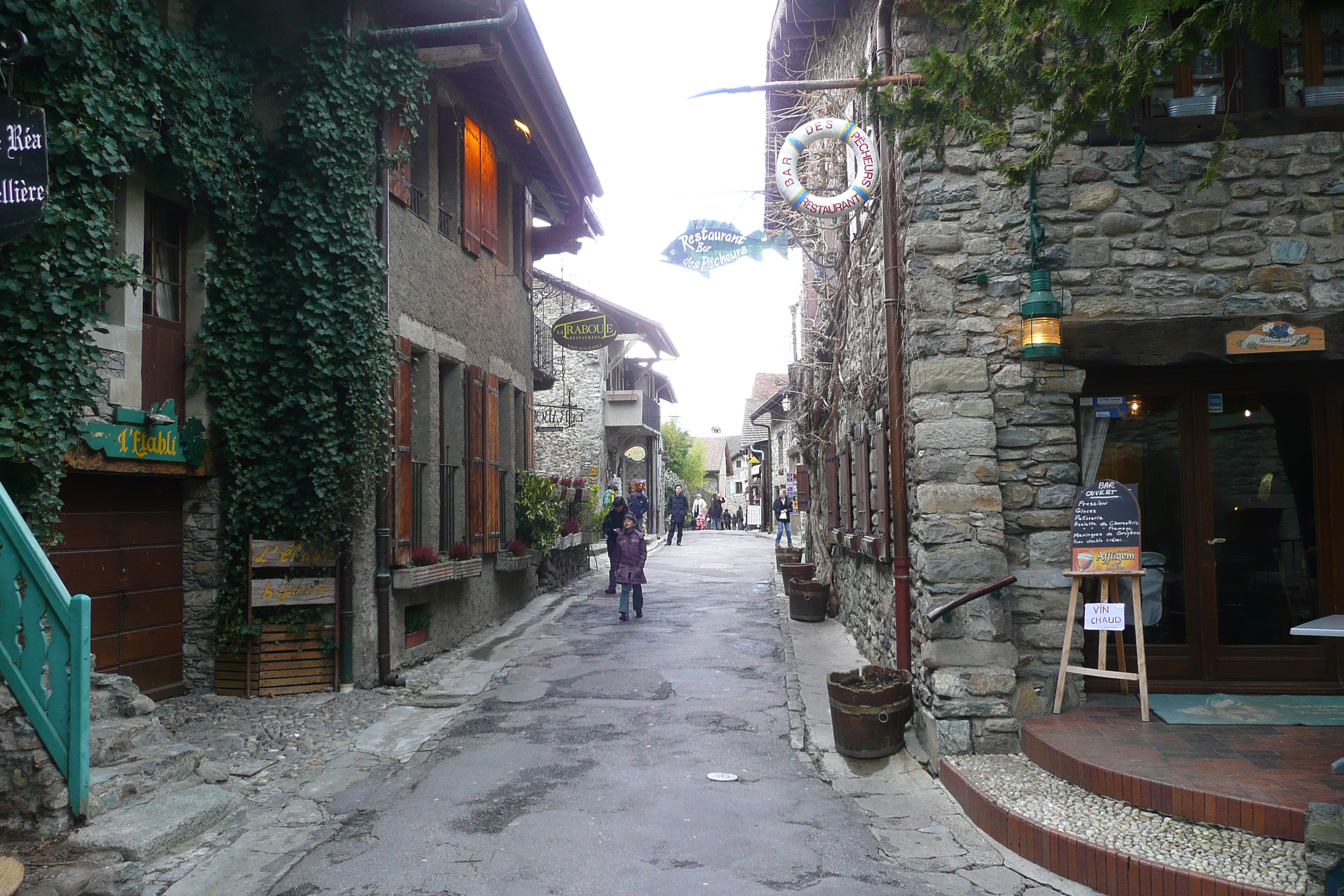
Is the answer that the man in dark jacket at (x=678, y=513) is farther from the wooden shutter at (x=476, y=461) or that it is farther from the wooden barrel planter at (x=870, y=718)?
the wooden barrel planter at (x=870, y=718)

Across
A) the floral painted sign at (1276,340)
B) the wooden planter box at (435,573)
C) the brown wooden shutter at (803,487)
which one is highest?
the floral painted sign at (1276,340)

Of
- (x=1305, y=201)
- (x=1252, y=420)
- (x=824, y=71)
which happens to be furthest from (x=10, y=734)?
(x=824, y=71)

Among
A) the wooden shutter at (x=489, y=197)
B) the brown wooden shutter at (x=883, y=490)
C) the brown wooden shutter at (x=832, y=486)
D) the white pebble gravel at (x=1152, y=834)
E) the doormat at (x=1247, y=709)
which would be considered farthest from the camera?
the brown wooden shutter at (x=832, y=486)

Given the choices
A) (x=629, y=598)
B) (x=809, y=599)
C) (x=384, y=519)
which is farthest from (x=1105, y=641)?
(x=629, y=598)

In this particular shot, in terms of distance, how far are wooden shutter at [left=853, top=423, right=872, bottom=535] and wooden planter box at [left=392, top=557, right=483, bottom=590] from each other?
3912mm

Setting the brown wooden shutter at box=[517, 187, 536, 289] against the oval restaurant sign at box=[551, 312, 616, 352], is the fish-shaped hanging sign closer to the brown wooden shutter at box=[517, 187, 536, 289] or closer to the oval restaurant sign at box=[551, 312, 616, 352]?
the brown wooden shutter at box=[517, 187, 536, 289]

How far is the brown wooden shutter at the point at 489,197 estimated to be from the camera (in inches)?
434

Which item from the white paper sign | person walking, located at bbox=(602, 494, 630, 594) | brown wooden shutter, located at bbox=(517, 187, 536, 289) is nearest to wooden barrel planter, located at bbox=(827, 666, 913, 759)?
the white paper sign

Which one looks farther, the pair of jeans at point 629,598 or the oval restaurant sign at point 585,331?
the oval restaurant sign at point 585,331

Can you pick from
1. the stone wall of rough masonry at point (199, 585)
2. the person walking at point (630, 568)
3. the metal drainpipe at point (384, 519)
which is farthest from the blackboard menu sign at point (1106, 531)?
the person walking at point (630, 568)

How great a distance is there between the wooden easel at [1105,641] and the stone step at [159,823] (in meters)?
4.61

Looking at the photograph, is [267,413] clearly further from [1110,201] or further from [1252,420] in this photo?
[1252,420]

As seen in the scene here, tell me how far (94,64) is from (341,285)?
224 cm

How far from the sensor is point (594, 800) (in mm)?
5086
